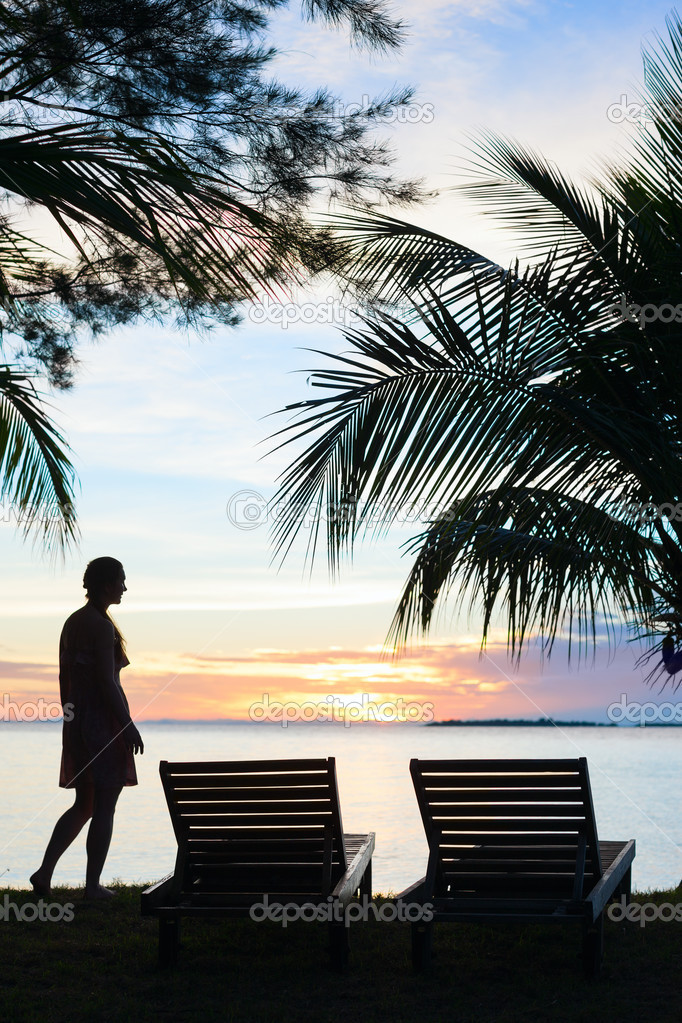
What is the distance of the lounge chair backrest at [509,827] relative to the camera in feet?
15.3

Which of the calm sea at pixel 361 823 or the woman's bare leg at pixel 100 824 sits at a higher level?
the woman's bare leg at pixel 100 824

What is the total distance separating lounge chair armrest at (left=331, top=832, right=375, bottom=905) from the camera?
463cm

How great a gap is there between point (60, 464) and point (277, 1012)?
4.91m

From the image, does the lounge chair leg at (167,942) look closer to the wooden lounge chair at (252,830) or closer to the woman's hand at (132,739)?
the wooden lounge chair at (252,830)

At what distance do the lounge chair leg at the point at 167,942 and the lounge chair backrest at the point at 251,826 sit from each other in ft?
0.68

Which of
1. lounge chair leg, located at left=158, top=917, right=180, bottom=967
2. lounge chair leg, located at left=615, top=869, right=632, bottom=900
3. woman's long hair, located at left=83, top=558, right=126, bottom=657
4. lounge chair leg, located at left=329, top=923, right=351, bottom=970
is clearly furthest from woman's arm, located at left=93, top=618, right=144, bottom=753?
lounge chair leg, located at left=615, top=869, right=632, bottom=900

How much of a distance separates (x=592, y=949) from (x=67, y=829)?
3.04 metres

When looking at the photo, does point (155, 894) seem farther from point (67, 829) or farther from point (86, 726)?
point (86, 726)

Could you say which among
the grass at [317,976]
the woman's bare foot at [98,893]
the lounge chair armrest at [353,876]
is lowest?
the woman's bare foot at [98,893]

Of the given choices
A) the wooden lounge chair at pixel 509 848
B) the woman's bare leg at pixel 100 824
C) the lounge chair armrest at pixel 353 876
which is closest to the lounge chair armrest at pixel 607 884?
the wooden lounge chair at pixel 509 848

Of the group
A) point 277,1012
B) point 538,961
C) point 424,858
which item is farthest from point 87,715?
point 424,858

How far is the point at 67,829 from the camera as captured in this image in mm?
5738

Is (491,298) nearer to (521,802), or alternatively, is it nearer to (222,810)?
(521,802)

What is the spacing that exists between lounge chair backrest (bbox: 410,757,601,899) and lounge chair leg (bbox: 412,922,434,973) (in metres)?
0.23
